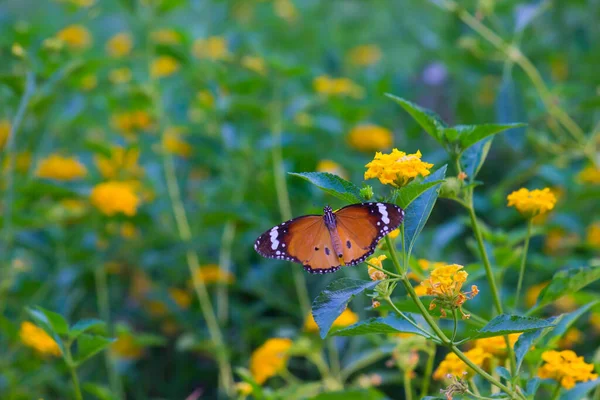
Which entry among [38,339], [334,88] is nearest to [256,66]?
[334,88]

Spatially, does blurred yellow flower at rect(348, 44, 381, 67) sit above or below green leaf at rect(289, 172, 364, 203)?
above

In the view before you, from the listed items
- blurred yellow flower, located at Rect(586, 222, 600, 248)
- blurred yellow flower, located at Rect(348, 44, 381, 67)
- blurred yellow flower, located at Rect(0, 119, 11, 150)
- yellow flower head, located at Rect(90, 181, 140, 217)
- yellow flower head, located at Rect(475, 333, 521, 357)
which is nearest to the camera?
yellow flower head, located at Rect(475, 333, 521, 357)

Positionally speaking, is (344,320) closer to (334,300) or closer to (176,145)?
(334,300)

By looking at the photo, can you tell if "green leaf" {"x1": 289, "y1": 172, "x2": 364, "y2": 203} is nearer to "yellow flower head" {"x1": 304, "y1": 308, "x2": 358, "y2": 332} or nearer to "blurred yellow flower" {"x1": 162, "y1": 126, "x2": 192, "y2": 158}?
"yellow flower head" {"x1": 304, "y1": 308, "x2": 358, "y2": 332}

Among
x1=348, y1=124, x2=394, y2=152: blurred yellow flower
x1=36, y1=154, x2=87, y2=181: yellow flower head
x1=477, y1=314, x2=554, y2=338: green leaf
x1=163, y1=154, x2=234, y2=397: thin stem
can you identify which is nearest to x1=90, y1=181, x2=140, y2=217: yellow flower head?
x1=163, y1=154, x2=234, y2=397: thin stem

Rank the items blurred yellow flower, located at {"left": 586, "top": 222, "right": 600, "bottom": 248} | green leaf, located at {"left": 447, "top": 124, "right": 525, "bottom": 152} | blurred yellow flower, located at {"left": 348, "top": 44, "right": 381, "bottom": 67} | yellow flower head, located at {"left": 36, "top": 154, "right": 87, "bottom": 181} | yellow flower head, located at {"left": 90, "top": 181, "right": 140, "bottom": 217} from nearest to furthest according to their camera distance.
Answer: green leaf, located at {"left": 447, "top": 124, "right": 525, "bottom": 152} → yellow flower head, located at {"left": 90, "top": 181, "right": 140, "bottom": 217} → blurred yellow flower, located at {"left": 586, "top": 222, "right": 600, "bottom": 248} → yellow flower head, located at {"left": 36, "top": 154, "right": 87, "bottom": 181} → blurred yellow flower, located at {"left": 348, "top": 44, "right": 381, "bottom": 67}

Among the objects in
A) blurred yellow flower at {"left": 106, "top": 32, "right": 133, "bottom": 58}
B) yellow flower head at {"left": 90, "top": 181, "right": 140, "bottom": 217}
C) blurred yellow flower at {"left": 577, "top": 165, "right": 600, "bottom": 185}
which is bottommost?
blurred yellow flower at {"left": 577, "top": 165, "right": 600, "bottom": 185}
